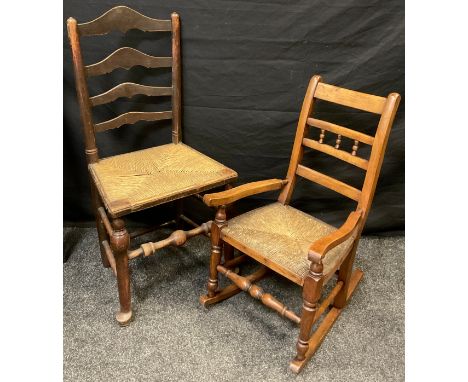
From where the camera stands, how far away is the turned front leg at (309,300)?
55.1 inches

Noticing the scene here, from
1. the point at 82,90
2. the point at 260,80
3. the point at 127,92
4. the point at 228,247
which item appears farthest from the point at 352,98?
the point at 82,90

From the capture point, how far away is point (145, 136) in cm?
220

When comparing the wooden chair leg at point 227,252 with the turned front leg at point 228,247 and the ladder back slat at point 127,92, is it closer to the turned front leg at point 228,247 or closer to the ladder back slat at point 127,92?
the turned front leg at point 228,247

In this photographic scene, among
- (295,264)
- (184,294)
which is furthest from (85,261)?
(295,264)

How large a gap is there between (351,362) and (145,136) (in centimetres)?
149

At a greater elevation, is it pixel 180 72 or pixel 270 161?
pixel 180 72

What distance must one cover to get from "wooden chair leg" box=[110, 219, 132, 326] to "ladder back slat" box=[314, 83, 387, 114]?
3.26 feet

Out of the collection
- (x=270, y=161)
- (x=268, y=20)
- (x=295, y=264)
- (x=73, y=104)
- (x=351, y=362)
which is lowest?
(x=351, y=362)

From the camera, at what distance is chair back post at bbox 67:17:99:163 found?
65.8 inches

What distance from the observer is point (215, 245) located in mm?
1758

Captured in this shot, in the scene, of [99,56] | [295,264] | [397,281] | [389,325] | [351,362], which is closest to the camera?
[295,264]

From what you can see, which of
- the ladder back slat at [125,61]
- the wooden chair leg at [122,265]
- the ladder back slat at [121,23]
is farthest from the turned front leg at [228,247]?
the ladder back slat at [121,23]

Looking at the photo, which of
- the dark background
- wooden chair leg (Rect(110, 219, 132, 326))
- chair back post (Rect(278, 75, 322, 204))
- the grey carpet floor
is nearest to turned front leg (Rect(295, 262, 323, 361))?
the grey carpet floor

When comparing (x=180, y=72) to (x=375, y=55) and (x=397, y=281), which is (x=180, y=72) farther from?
(x=397, y=281)
